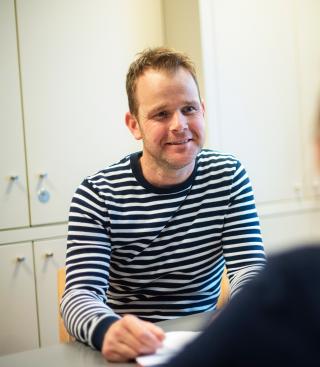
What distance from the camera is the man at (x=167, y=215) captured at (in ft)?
4.02

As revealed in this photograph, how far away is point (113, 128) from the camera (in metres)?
2.21

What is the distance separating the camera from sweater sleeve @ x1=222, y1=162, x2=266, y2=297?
1.21 metres

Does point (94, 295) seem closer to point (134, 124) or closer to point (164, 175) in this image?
point (164, 175)

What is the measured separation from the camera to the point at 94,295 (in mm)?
1070

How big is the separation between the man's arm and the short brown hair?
0.31 metres

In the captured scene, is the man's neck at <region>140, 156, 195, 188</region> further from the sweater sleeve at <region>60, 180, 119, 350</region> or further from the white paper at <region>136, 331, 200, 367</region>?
the white paper at <region>136, 331, 200, 367</region>
